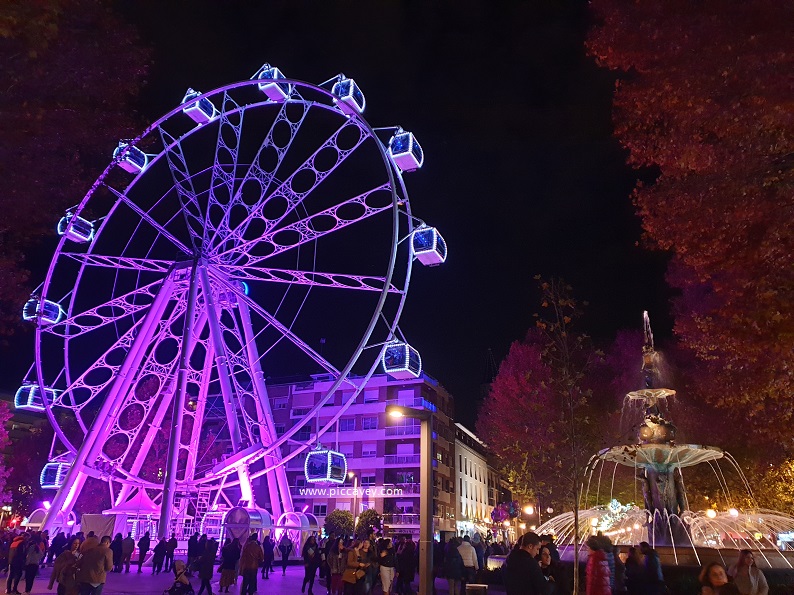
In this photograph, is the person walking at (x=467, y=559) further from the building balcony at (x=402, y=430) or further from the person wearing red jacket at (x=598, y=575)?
the building balcony at (x=402, y=430)

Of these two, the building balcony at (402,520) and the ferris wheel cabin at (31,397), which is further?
the building balcony at (402,520)

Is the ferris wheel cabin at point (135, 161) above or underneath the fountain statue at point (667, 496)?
above

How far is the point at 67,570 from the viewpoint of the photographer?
1050cm

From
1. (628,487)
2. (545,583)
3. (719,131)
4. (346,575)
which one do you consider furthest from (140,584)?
(628,487)

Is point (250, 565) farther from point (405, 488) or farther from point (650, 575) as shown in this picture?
point (405, 488)

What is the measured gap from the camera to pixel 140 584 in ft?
62.2

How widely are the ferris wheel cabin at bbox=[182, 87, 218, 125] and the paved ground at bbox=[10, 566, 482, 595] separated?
60.7 ft

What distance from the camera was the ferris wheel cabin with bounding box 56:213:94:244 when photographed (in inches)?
1068

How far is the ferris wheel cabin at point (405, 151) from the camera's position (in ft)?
82.3

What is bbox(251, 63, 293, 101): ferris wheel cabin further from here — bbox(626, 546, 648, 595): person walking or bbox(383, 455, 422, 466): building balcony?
bbox(383, 455, 422, 466): building balcony

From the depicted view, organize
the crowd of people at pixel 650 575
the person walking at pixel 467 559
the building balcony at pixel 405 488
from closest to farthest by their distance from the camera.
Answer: the crowd of people at pixel 650 575 → the person walking at pixel 467 559 → the building balcony at pixel 405 488

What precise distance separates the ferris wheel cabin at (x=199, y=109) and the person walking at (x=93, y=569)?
70.2ft

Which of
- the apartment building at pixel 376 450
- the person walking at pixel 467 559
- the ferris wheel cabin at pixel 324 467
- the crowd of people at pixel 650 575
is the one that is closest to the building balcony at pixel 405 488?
the apartment building at pixel 376 450

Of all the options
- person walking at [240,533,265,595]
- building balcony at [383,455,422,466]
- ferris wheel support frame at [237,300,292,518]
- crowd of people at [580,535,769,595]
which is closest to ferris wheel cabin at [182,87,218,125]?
ferris wheel support frame at [237,300,292,518]
